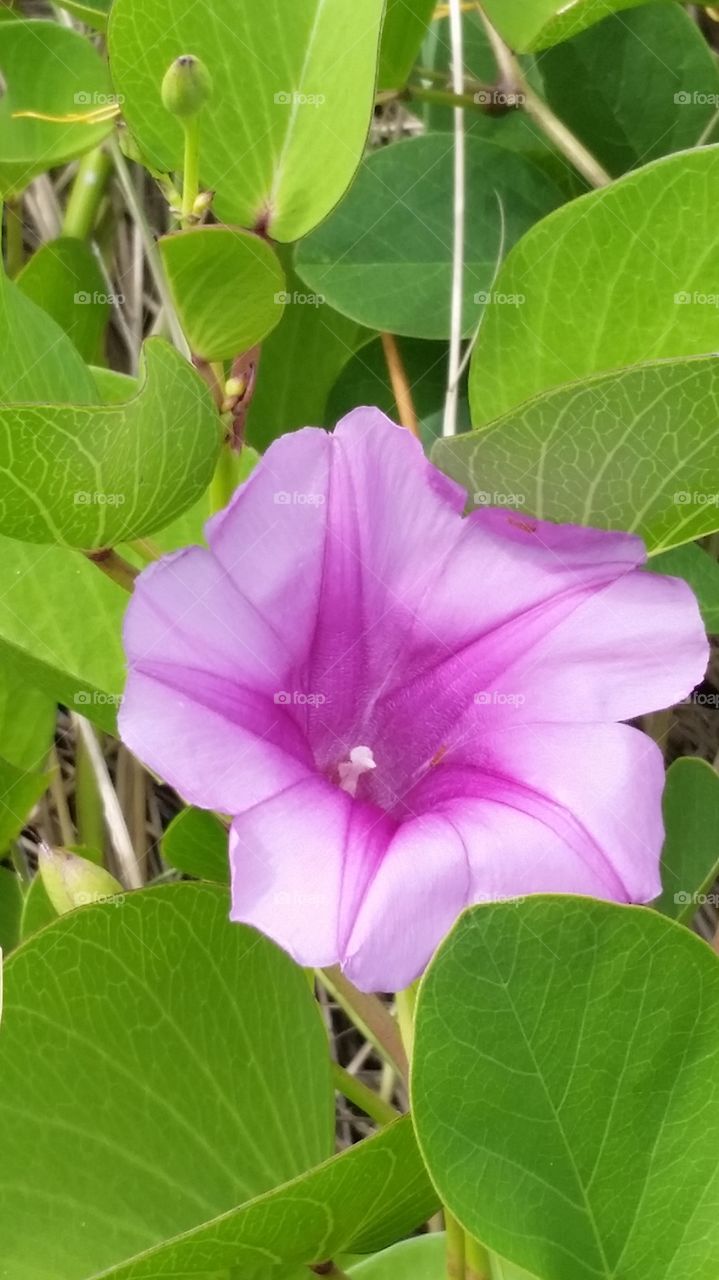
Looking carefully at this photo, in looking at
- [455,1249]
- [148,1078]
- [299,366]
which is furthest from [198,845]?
[299,366]

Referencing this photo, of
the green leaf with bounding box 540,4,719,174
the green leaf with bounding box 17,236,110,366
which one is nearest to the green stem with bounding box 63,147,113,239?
the green leaf with bounding box 17,236,110,366

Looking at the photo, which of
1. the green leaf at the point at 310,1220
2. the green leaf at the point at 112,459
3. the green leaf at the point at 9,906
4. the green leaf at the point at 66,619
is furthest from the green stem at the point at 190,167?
the green leaf at the point at 9,906

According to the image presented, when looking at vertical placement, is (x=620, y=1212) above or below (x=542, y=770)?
below

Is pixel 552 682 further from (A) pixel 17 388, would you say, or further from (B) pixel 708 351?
(A) pixel 17 388

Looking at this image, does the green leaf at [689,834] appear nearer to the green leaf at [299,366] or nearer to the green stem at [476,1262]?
the green stem at [476,1262]

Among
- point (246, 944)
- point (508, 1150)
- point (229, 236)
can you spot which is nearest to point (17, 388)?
point (229, 236)

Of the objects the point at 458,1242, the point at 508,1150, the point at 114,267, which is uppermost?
the point at 114,267
